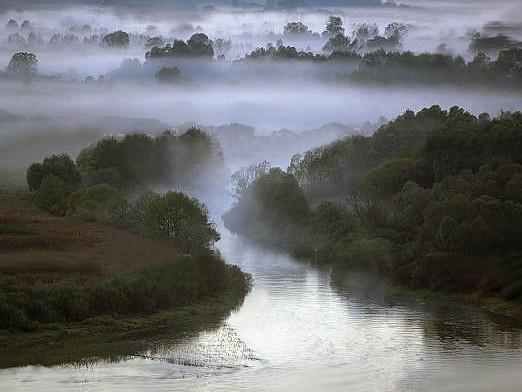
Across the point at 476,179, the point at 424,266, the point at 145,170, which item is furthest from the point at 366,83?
the point at 424,266

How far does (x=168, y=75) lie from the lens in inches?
3381

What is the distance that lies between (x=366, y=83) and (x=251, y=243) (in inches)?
1754

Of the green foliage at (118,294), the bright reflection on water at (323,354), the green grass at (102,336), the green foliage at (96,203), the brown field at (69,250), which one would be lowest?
the bright reflection on water at (323,354)

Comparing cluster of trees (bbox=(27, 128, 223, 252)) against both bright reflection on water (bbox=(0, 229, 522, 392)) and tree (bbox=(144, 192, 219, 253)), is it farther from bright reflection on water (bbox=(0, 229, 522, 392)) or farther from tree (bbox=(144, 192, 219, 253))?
bright reflection on water (bbox=(0, 229, 522, 392))

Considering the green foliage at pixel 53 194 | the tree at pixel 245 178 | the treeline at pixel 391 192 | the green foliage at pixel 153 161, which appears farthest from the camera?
the tree at pixel 245 178

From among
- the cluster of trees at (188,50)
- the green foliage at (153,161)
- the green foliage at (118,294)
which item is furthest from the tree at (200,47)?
the green foliage at (118,294)

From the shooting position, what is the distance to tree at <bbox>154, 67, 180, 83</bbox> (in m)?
84.9

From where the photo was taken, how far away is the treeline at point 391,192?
2584cm

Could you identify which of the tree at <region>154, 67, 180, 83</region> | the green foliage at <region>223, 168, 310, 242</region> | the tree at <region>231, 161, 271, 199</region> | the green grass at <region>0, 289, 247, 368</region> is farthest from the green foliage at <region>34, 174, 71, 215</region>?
the tree at <region>154, 67, 180, 83</region>

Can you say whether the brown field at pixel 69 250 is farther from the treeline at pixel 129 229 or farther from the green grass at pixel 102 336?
the green grass at pixel 102 336

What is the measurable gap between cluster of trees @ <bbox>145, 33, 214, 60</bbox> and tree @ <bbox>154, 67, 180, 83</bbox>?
44.2 inches

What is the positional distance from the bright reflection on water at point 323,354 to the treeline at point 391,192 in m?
1.33

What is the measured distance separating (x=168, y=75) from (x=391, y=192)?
54495 millimetres

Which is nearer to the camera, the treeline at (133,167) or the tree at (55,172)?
the treeline at (133,167)
